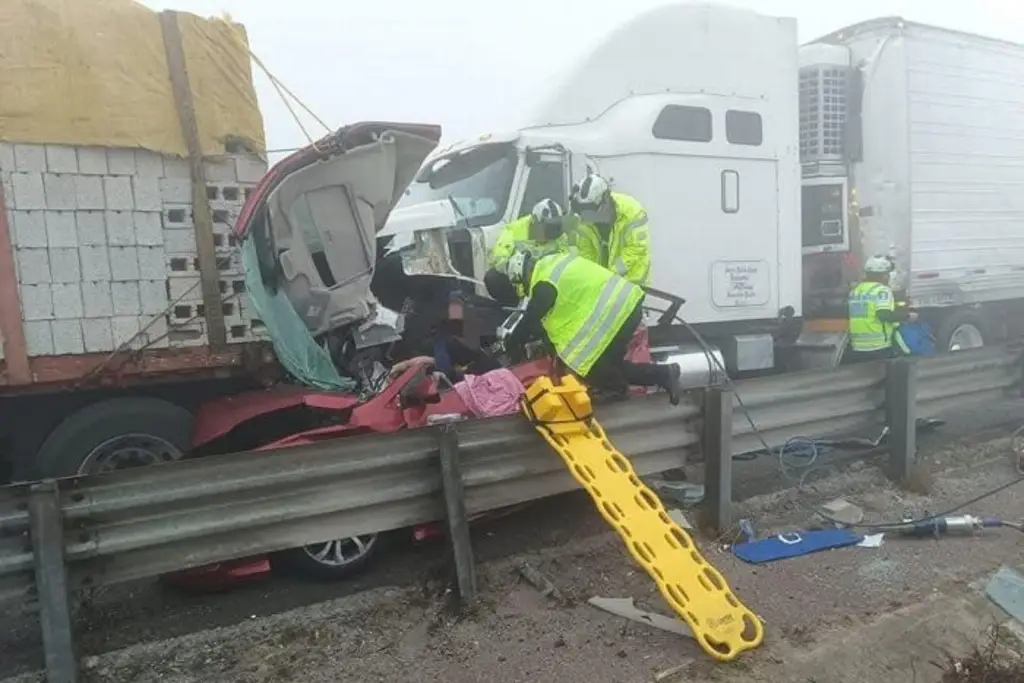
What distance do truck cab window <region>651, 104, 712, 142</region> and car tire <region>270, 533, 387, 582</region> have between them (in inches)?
195

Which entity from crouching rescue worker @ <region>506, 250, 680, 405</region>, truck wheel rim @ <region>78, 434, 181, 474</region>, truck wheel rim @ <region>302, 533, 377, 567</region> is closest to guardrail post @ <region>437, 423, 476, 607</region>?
truck wheel rim @ <region>302, 533, 377, 567</region>

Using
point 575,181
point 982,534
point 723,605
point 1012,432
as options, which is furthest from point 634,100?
point 723,605

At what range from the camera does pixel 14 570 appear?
2.81m

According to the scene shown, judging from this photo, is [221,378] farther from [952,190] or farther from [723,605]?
[952,190]

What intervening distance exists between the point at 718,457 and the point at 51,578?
3113 mm

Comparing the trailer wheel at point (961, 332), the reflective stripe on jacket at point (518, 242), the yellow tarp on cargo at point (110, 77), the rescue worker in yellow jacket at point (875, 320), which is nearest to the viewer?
the yellow tarp on cargo at point (110, 77)

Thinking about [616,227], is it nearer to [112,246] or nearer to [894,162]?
[112,246]

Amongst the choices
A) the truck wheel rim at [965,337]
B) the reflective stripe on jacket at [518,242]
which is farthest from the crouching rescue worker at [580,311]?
the truck wheel rim at [965,337]

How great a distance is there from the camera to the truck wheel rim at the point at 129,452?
4.73 meters

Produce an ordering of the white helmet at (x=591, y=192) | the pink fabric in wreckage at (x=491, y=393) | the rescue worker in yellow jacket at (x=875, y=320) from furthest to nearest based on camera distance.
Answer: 1. the rescue worker in yellow jacket at (x=875, y=320)
2. the white helmet at (x=591, y=192)
3. the pink fabric in wreckage at (x=491, y=393)

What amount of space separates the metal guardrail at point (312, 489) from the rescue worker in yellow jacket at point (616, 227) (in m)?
2.25

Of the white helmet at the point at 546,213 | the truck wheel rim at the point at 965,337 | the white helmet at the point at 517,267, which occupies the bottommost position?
the truck wheel rim at the point at 965,337

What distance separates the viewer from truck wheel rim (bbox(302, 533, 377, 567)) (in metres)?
4.07

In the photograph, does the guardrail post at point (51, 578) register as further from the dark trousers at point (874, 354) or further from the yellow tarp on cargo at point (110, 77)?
the dark trousers at point (874, 354)
